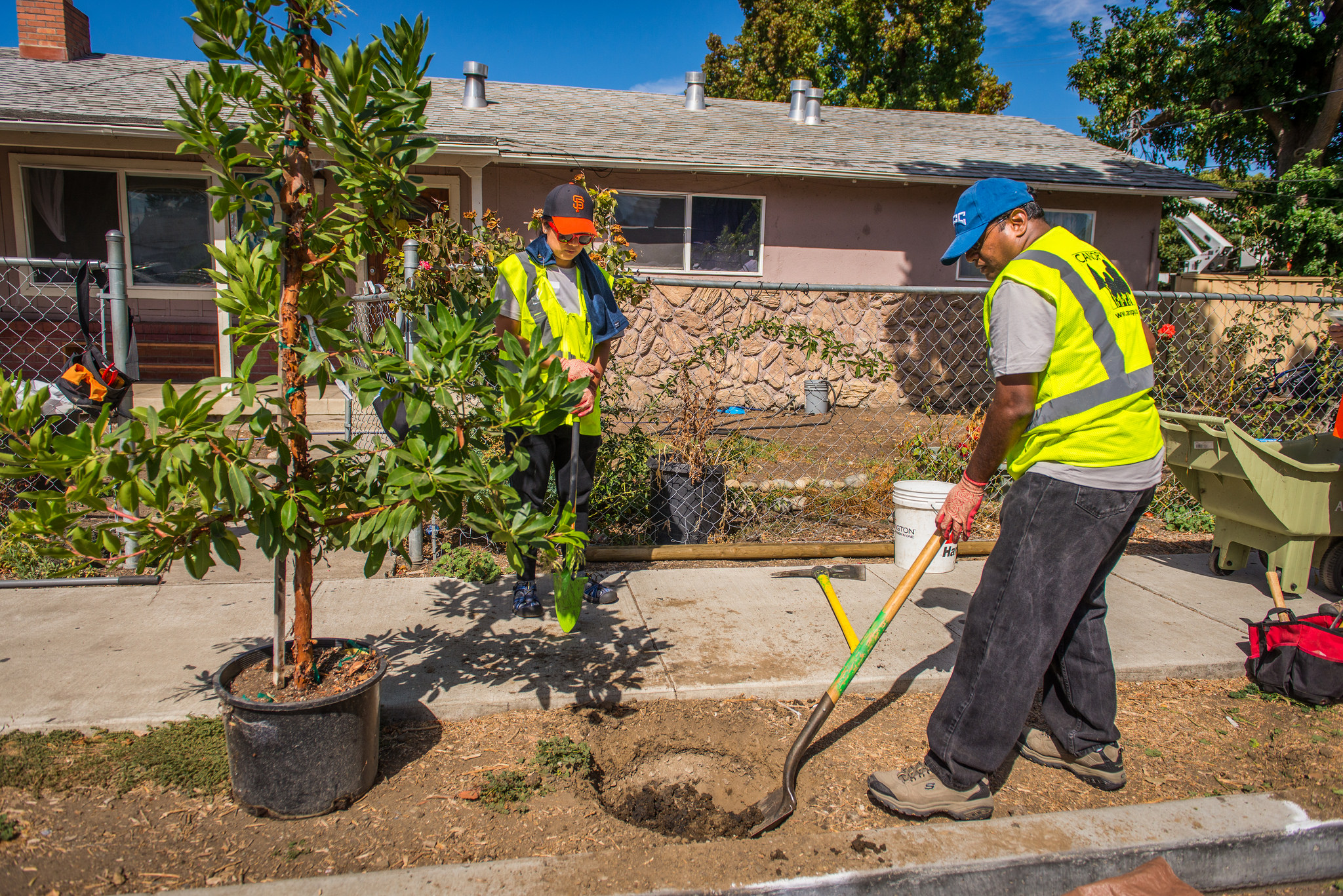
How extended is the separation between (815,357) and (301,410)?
31.2 feet

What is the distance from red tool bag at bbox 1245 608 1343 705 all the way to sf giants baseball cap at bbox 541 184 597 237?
134 inches

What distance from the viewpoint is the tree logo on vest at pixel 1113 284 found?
2.54 m

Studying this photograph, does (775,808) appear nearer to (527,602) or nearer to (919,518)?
(527,602)

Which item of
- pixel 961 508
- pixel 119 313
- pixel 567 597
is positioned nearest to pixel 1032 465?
pixel 961 508

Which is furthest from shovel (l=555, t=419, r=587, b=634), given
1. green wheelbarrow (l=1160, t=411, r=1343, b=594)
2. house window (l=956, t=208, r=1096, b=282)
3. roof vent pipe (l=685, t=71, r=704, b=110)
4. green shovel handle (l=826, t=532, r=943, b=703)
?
roof vent pipe (l=685, t=71, r=704, b=110)

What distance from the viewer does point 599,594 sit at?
14.0ft

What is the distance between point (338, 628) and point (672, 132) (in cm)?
998

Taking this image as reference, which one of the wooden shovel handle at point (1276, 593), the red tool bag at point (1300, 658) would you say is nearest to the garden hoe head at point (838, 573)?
the red tool bag at point (1300, 658)

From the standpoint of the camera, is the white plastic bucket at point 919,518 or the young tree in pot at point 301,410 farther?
the white plastic bucket at point 919,518

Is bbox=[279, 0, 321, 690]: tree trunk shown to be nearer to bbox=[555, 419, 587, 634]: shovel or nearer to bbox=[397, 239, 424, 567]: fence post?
bbox=[555, 419, 587, 634]: shovel

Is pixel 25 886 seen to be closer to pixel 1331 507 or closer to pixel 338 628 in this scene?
pixel 338 628

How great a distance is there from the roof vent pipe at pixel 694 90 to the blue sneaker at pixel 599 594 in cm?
1141

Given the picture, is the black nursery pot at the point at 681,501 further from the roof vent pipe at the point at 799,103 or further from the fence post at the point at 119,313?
the roof vent pipe at the point at 799,103

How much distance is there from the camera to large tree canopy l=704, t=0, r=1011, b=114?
67.8ft
